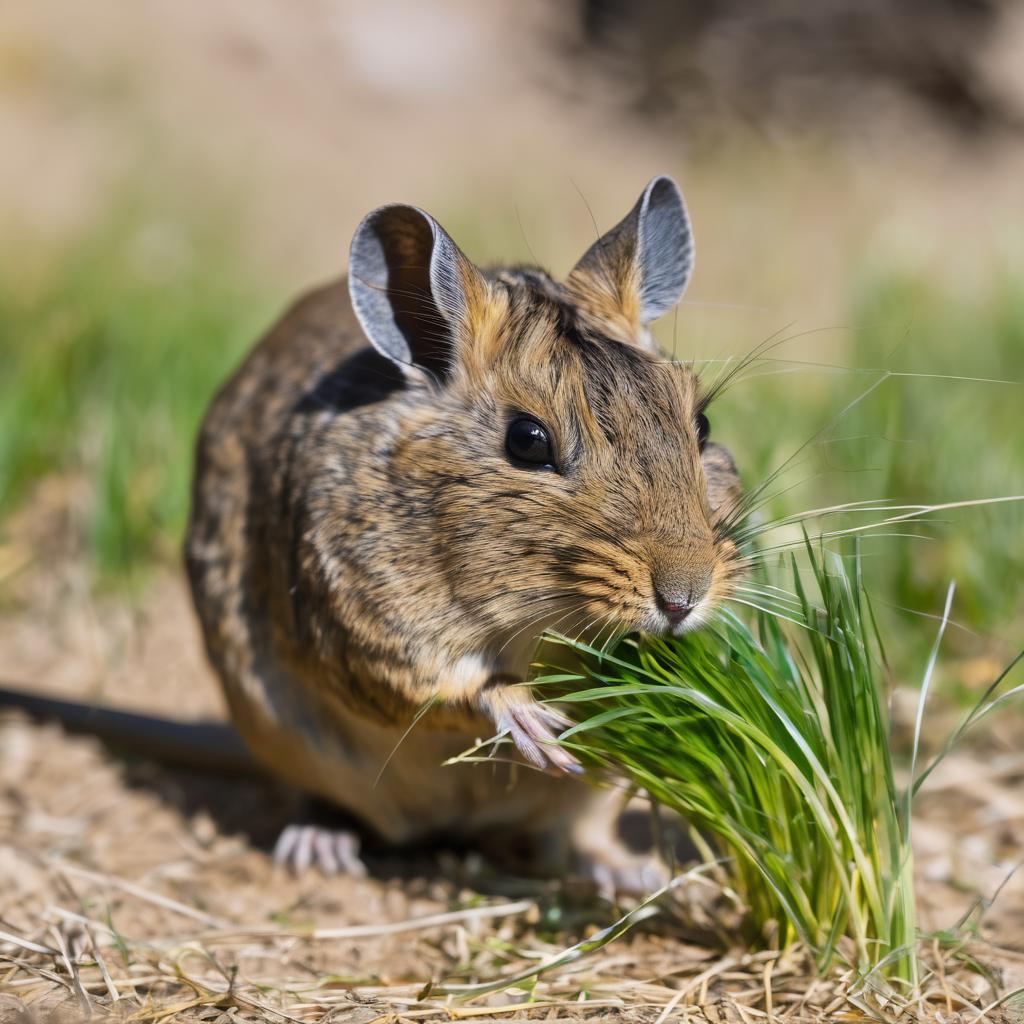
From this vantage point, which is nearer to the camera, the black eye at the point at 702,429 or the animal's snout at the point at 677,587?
the animal's snout at the point at 677,587

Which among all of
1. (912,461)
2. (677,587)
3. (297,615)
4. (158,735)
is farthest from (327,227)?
(677,587)

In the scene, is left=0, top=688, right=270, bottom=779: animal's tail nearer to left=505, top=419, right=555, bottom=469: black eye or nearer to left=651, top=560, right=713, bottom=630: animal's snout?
left=505, top=419, right=555, bottom=469: black eye

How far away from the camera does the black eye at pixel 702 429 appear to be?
267cm

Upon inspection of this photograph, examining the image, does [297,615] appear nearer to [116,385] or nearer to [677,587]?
[677,587]

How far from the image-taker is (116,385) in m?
5.64

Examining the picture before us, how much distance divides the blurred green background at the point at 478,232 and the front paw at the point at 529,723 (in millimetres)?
751

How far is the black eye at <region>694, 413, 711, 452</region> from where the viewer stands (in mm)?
2666

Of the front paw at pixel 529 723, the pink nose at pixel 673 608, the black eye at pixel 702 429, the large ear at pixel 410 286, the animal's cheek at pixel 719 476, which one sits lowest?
the front paw at pixel 529 723

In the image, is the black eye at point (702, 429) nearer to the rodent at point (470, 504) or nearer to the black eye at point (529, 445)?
the rodent at point (470, 504)

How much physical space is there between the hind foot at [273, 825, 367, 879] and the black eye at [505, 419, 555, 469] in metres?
1.69

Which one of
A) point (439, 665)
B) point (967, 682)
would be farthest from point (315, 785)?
point (967, 682)

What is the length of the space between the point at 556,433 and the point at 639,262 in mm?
669

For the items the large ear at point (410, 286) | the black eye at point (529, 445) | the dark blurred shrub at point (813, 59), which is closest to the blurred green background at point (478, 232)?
the dark blurred shrub at point (813, 59)

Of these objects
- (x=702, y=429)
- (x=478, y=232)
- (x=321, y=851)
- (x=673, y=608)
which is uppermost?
(x=478, y=232)
